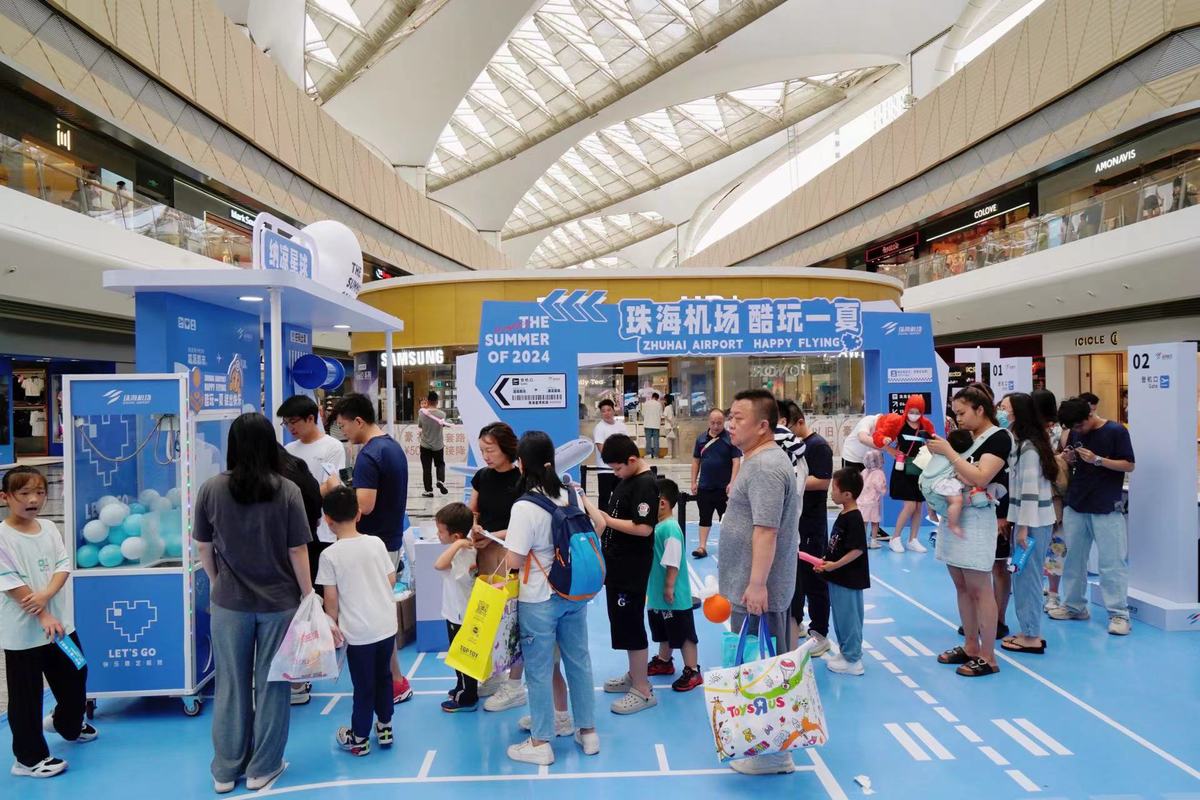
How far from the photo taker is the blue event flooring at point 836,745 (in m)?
2.90

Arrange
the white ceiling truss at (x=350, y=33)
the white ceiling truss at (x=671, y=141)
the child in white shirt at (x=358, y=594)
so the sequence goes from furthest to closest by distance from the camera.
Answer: the white ceiling truss at (x=671, y=141) < the white ceiling truss at (x=350, y=33) < the child in white shirt at (x=358, y=594)

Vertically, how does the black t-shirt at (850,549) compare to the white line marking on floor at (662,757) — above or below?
above

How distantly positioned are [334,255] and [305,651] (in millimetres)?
3890

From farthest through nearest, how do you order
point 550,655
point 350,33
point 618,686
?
1. point 350,33
2. point 618,686
3. point 550,655

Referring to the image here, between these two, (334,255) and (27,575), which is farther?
(334,255)

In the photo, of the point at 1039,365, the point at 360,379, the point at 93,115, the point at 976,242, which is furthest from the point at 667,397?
the point at 93,115

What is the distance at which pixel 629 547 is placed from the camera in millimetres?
3496

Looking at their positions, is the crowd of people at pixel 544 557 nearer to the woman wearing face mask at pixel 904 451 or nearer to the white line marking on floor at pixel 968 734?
the white line marking on floor at pixel 968 734

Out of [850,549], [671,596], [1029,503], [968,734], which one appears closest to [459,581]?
[671,596]

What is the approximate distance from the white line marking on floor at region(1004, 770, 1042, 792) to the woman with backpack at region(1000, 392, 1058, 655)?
1556 mm

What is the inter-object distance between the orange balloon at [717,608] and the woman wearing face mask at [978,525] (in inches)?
63.9

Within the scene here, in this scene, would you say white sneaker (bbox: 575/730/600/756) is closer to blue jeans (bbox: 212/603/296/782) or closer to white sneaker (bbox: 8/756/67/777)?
blue jeans (bbox: 212/603/296/782)

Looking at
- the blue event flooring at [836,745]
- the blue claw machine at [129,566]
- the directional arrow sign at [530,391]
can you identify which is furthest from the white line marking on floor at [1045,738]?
the directional arrow sign at [530,391]

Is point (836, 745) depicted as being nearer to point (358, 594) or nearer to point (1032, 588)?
point (1032, 588)
